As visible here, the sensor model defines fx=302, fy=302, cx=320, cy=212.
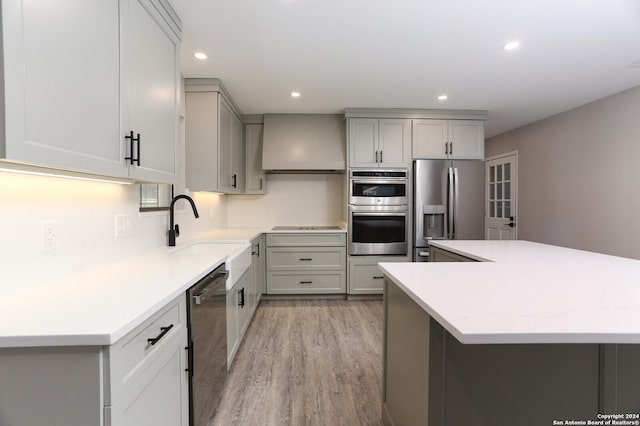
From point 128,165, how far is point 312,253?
263cm

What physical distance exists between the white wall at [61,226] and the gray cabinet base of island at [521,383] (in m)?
1.54

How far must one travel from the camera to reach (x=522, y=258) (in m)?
1.90

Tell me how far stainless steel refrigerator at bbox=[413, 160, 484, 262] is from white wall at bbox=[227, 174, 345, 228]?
1106 millimetres

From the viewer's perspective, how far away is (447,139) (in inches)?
152

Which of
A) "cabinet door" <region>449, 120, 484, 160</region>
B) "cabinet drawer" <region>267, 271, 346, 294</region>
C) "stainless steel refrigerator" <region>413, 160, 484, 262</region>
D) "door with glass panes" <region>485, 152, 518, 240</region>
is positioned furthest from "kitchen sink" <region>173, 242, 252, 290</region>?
"door with glass panes" <region>485, 152, 518, 240</region>

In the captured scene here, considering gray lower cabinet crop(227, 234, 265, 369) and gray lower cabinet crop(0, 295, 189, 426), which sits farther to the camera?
gray lower cabinet crop(227, 234, 265, 369)

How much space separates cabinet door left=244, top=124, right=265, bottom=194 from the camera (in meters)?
4.04

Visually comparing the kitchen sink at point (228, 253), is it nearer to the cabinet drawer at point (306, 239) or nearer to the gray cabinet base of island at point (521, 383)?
the cabinet drawer at point (306, 239)

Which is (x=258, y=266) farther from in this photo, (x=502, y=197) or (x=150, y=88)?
(x=502, y=197)

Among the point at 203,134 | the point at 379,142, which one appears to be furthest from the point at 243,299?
the point at 379,142

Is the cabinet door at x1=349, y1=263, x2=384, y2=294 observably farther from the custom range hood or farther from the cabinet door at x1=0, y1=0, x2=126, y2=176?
the cabinet door at x1=0, y1=0, x2=126, y2=176

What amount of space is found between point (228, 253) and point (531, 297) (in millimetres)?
1713

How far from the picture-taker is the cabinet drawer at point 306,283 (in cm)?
378

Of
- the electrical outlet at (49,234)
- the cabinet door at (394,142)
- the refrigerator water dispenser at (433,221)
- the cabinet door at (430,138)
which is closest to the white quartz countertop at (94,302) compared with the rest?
the electrical outlet at (49,234)
